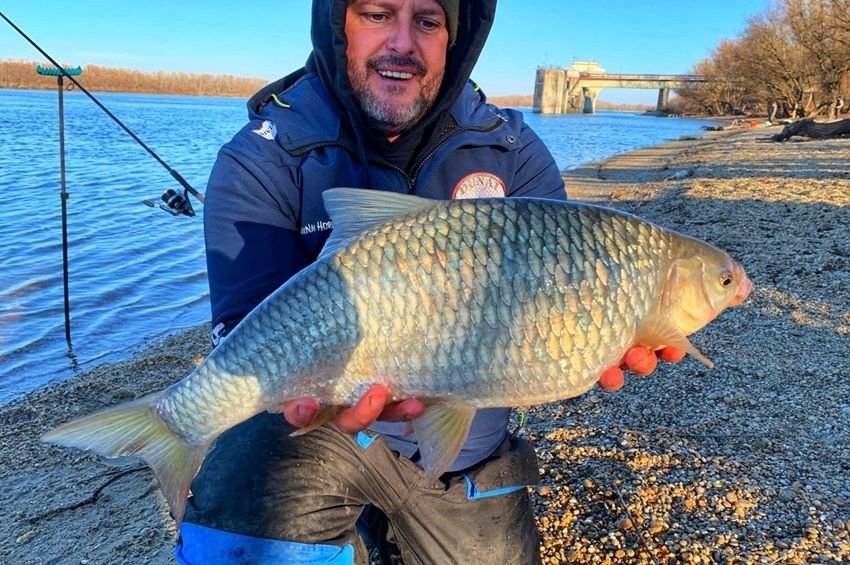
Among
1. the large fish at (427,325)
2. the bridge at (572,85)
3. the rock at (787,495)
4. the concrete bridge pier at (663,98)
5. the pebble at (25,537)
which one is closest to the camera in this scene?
the large fish at (427,325)

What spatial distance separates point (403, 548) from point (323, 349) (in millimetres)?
1070

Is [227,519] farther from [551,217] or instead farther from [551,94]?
[551,94]

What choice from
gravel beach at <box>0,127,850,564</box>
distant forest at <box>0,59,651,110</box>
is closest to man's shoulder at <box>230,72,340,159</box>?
gravel beach at <box>0,127,850,564</box>

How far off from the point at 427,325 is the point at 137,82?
10004 centimetres

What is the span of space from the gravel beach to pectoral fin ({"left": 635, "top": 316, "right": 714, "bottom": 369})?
89 cm

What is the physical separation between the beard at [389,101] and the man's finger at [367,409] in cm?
129

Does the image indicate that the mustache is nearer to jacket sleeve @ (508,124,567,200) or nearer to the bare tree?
jacket sleeve @ (508,124,567,200)

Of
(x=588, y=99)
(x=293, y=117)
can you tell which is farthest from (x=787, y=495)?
(x=588, y=99)

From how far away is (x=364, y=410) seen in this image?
1780 millimetres

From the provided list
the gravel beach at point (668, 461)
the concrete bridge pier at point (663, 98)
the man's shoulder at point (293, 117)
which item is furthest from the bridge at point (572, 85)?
the man's shoulder at point (293, 117)

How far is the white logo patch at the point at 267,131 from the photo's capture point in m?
2.39

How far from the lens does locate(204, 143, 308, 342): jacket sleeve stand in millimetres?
2266

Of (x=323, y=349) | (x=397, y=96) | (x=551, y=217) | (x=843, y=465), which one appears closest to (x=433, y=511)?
(x=323, y=349)

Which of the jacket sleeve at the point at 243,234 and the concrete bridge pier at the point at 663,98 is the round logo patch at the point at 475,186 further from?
the concrete bridge pier at the point at 663,98
